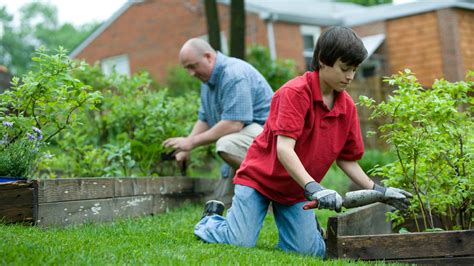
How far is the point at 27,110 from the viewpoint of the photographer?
5.30 meters

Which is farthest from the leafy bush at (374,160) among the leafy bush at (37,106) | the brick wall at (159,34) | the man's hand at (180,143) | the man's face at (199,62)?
the brick wall at (159,34)

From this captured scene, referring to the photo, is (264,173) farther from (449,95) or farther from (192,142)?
(192,142)

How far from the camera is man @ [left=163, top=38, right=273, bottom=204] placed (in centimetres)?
620

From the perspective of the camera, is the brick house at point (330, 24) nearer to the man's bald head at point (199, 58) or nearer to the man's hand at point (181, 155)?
the man's hand at point (181, 155)

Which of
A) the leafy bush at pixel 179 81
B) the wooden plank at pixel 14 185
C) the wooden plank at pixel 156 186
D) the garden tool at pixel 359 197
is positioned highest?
the leafy bush at pixel 179 81

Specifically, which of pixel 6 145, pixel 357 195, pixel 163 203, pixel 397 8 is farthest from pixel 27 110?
pixel 397 8

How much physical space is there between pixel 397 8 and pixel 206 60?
17.0 meters

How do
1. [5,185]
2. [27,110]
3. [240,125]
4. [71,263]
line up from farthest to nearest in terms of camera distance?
1. [240,125]
2. [27,110]
3. [5,185]
4. [71,263]

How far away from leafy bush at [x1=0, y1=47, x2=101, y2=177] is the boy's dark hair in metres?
1.87

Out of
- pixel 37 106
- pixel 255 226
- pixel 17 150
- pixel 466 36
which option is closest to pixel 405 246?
pixel 255 226

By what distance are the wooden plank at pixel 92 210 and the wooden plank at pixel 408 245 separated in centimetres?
199

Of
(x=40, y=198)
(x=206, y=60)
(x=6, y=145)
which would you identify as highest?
(x=206, y=60)

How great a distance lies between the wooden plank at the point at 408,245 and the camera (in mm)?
4113

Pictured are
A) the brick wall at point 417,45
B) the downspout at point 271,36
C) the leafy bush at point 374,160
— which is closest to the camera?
the leafy bush at point 374,160
